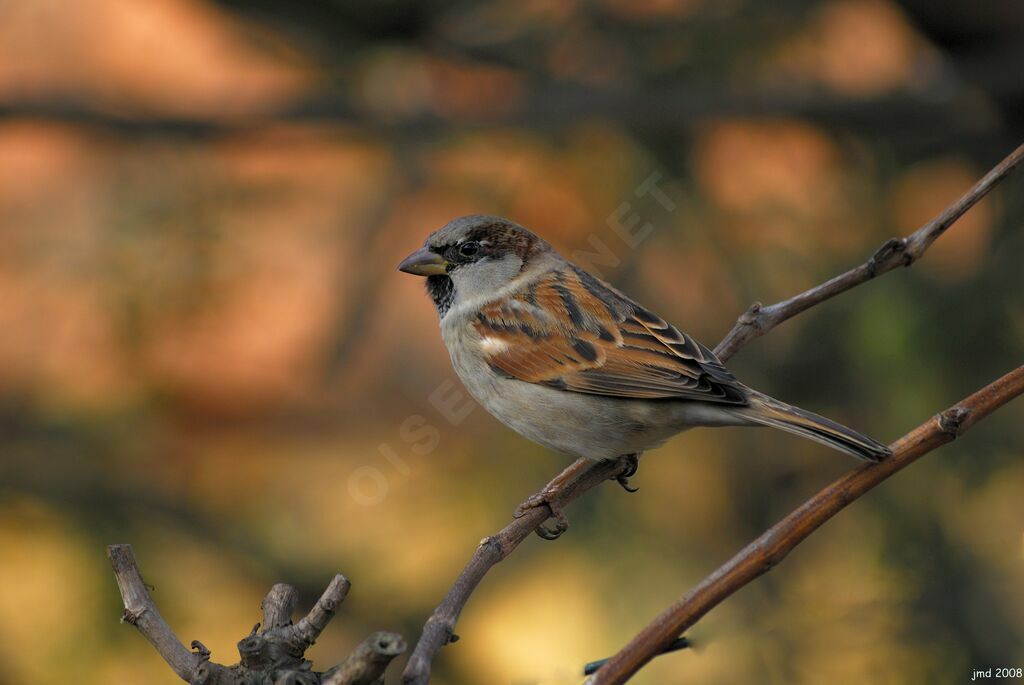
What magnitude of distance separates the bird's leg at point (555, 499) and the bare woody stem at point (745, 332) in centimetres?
3

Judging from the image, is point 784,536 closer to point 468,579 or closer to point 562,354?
point 468,579

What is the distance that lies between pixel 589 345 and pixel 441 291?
566 millimetres

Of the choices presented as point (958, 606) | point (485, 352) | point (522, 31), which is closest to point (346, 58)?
point (522, 31)

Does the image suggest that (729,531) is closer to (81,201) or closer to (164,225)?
(164,225)

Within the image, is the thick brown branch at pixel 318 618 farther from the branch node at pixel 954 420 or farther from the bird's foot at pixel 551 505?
the bird's foot at pixel 551 505

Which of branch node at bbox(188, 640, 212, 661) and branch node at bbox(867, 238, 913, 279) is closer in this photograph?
branch node at bbox(188, 640, 212, 661)

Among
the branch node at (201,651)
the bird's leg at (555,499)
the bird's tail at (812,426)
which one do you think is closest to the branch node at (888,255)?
the bird's tail at (812,426)

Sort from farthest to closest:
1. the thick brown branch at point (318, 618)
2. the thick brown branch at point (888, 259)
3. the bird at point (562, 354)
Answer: the bird at point (562, 354) → the thick brown branch at point (888, 259) → the thick brown branch at point (318, 618)

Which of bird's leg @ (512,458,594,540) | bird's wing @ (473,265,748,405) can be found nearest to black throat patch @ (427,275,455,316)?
bird's wing @ (473,265,748,405)

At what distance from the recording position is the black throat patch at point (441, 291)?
12.8 ft

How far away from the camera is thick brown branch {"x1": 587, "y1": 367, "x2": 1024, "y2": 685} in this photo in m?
1.81

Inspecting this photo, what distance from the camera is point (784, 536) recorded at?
190 centimetres

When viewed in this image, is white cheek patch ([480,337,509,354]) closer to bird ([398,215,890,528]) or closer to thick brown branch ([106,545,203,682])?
bird ([398,215,890,528])

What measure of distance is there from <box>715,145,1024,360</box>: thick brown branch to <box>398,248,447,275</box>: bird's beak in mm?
1163
